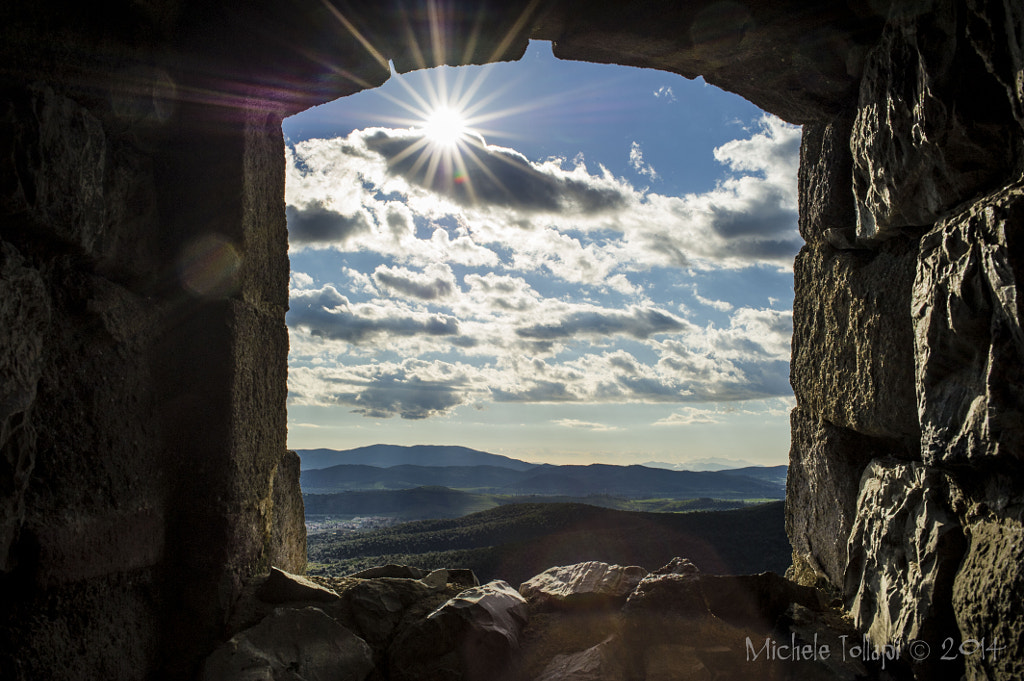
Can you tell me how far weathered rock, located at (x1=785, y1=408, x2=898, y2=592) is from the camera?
10.1 ft

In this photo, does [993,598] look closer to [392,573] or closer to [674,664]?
[674,664]

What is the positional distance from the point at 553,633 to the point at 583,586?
30cm

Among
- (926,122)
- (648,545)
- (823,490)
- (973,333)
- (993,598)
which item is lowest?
(648,545)

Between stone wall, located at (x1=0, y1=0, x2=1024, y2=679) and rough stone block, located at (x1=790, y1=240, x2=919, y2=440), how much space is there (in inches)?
0.5

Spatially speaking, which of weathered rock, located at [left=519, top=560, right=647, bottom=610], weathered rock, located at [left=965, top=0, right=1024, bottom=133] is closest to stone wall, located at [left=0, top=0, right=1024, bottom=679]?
weathered rock, located at [left=965, top=0, right=1024, bottom=133]

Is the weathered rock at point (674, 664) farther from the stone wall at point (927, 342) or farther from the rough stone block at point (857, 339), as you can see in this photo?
the rough stone block at point (857, 339)

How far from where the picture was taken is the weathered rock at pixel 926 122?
2.12 metres

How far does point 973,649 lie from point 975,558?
0.28m

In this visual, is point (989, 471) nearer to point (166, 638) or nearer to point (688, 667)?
point (688, 667)

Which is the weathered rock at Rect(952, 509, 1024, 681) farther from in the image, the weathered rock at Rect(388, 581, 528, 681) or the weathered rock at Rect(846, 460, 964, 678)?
the weathered rock at Rect(388, 581, 528, 681)

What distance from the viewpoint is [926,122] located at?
231cm

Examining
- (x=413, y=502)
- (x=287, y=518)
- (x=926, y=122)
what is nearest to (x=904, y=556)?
(x=926, y=122)

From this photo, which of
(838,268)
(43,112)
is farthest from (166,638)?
(838,268)

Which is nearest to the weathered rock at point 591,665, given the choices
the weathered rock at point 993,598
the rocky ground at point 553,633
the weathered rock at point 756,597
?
the rocky ground at point 553,633
